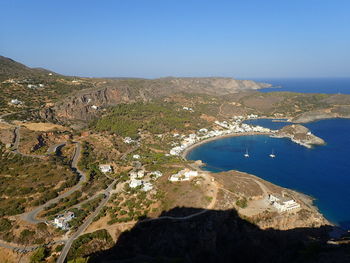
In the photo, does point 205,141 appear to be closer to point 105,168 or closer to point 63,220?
point 105,168

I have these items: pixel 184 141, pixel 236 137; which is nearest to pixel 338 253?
pixel 184 141

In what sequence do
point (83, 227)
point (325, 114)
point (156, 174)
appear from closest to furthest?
point (83, 227) < point (156, 174) < point (325, 114)

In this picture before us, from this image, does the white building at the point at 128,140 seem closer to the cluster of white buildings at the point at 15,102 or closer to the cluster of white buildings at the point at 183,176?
the cluster of white buildings at the point at 183,176

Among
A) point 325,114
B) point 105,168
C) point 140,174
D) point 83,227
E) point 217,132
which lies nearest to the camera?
point 83,227

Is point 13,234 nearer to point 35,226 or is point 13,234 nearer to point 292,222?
point 35,226

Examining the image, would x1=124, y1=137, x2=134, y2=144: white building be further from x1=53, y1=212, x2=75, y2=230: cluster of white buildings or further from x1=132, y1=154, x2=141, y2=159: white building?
x1=53, y1=212, x2=75, y2=230: cluster of white buildings

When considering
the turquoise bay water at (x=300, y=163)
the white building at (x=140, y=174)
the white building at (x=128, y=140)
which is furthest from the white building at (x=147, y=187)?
the white building at (x=128, y=140)

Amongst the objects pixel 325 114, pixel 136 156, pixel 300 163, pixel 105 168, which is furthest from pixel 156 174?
pixel 325 114
